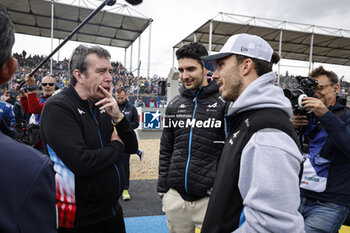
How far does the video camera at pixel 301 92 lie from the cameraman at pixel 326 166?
45 mm

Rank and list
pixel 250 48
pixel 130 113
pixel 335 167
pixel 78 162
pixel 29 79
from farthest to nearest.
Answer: pixel 130 113 < pixel 29 79 < pixel 335 167 < pixel 78 162 < pixel 250 48

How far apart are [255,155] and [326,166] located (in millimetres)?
1527

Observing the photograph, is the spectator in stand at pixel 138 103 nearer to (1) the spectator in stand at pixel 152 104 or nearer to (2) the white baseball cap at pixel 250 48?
(1) the spectator in stand at pixel 152 104

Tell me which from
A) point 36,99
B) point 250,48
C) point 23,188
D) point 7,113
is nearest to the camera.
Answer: point 23,188

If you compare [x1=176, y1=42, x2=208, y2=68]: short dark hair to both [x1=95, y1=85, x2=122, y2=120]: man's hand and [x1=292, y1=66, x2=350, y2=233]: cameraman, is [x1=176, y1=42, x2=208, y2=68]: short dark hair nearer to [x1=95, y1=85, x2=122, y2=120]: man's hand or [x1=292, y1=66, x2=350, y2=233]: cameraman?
[x1=95, y1=85, x2=122, y2=120]: man's hand

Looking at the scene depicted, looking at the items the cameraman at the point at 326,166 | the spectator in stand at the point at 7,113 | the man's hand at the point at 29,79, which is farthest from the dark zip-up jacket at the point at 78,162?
the spectator in stand at the point at 7,113

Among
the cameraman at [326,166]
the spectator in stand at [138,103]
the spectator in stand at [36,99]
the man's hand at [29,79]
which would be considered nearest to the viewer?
the cameraman at [326,166]

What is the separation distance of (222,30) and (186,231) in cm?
1859

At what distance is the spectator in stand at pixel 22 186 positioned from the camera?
2.10 ft

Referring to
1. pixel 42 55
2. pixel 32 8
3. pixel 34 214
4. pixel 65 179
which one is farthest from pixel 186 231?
pixel 42 55

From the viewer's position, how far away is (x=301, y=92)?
7.25 feet

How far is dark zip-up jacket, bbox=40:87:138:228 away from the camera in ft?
5.43

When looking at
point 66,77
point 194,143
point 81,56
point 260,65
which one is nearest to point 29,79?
point 81,56

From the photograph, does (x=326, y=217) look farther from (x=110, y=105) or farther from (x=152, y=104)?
(x=152, y=104)
